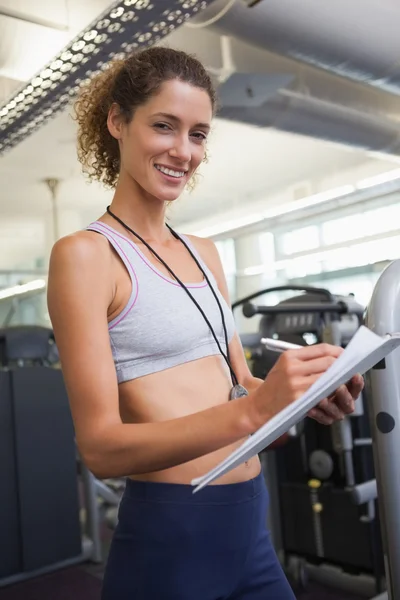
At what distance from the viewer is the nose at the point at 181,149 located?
3.27 feet

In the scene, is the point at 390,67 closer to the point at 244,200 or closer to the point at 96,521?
the point at 96,521

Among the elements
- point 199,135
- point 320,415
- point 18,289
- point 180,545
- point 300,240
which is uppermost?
point 300,240

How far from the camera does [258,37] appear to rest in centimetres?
297

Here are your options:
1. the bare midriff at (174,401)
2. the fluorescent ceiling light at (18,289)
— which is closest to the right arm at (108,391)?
the bare midriff at (174,401)

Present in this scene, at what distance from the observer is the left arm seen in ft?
3.11

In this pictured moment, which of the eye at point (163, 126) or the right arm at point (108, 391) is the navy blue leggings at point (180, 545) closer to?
the right arm at point (108, 391)

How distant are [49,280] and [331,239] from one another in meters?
7.16

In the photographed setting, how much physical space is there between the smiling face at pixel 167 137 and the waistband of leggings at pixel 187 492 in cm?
48

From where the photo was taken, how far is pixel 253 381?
3.81ft

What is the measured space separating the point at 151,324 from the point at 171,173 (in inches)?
10.4

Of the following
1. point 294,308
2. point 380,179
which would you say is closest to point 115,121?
point 294,308

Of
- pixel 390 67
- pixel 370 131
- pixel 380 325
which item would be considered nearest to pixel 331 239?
pixel 370 131

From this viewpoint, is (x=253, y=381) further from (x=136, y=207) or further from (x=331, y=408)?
(x=136, y=207)

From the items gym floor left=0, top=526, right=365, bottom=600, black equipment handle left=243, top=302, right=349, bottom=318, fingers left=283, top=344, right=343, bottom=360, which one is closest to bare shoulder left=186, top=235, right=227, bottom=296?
fingers left=283, top=344, right=343, bottom=360
